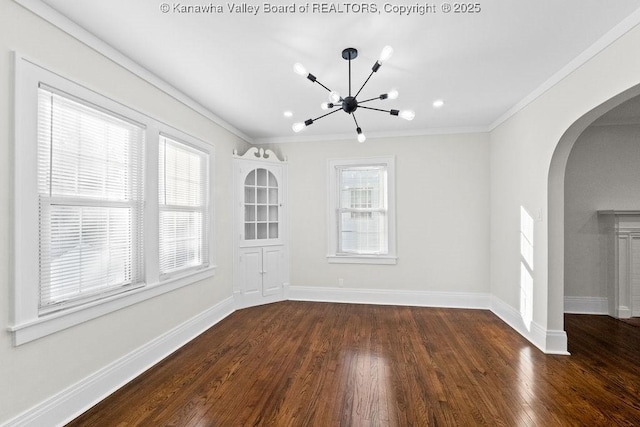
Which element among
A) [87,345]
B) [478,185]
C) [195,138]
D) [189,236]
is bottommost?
[87,345]

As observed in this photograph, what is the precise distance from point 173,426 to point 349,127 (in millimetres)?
3861

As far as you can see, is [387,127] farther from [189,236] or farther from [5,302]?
[5,302]

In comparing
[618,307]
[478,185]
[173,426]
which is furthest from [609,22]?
[173,426]

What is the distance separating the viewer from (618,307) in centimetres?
379

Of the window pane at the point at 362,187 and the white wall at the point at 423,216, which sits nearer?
the white wall at the point at 423,216

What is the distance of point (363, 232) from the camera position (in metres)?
4.64

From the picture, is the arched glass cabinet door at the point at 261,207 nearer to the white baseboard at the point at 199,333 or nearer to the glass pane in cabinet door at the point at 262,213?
the glass pane in cabinet door at the point at 262,213

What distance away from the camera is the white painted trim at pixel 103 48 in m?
1.77

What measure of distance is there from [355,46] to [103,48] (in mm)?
1936

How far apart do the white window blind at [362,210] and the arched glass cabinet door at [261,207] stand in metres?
1.06

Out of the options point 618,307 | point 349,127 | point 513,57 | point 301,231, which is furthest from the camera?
point 301,231

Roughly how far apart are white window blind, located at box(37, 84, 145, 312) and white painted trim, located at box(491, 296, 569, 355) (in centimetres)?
396

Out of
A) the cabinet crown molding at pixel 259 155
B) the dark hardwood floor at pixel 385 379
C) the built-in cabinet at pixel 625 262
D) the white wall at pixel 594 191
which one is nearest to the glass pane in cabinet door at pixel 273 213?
the cabinet crown molding at pixel 259 155

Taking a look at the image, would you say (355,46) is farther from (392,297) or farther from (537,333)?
(392,297)
